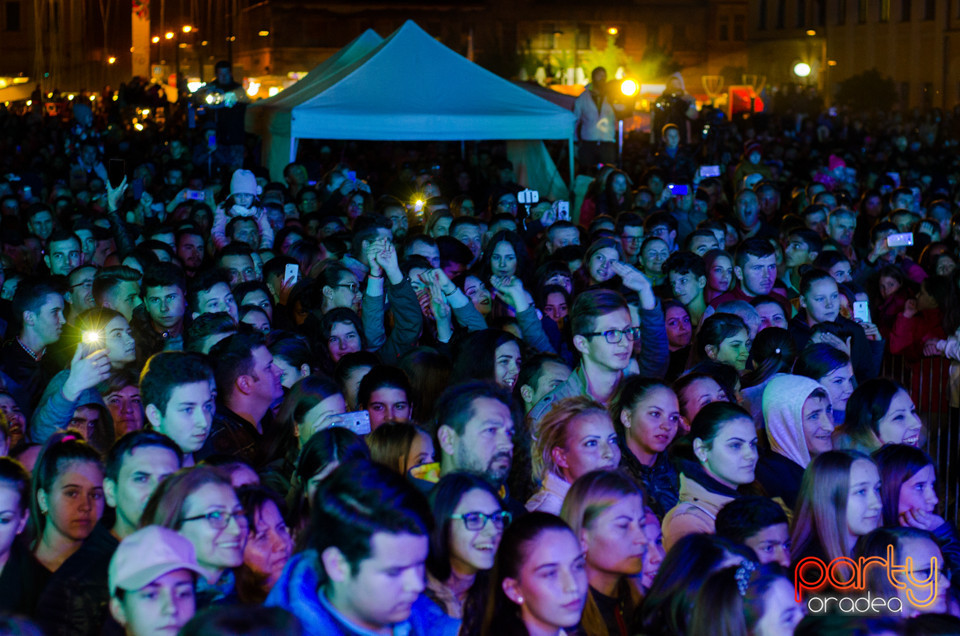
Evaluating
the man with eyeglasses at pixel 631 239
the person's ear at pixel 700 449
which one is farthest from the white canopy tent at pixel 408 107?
the person's ear at pixel 700 449

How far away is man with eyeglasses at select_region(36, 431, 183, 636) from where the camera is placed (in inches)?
136

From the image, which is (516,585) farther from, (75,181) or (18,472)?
(75,181)

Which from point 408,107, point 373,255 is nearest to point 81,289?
point 373,255

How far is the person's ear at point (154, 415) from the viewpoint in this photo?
15.4ft

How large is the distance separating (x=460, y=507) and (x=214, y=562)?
0.71 metres

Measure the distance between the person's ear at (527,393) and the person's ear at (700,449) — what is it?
90 cm

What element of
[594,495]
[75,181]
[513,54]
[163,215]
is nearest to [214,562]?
[594,495]

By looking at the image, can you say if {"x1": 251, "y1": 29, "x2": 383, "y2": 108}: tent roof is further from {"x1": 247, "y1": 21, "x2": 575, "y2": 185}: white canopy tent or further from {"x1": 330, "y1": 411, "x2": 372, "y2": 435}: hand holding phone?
{"x1": 330, "y1": 411, "x2": 372, "y2": 435}: hand holding phone

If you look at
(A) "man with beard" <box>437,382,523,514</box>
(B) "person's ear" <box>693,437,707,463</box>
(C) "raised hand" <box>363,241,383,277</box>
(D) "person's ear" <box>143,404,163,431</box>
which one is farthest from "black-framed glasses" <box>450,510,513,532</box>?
(C) "raised hand" <box>363,241,383,277</box>

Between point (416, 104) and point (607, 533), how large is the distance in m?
10.8

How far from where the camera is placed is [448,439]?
14.3 ft

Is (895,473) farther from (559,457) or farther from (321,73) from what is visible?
(321,73)

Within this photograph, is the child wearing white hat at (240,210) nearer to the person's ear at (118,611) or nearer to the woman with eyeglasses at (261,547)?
the woman with eyeglasses at (261,547)

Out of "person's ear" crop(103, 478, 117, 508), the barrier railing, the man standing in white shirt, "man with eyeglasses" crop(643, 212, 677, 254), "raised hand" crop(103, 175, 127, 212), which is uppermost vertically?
the man standing in white shirt
